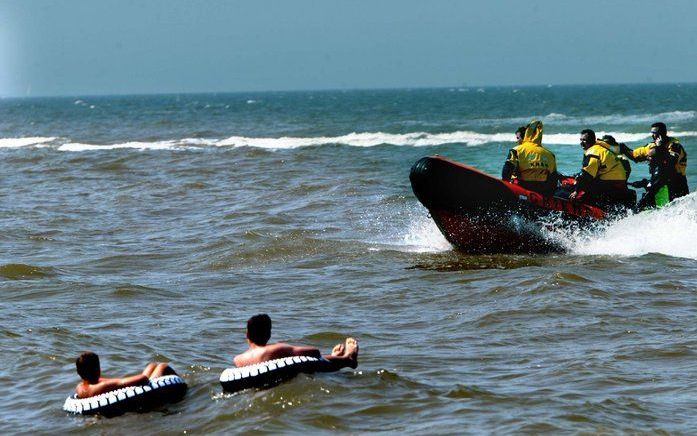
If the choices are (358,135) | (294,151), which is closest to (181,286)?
(294,151)

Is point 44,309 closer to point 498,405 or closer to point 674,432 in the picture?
point 498,405

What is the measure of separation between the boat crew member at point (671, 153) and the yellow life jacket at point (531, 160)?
0.97 metres

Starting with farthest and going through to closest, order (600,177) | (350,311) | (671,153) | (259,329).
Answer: (671,153) → (600,177) → (350,311) → (259,329)

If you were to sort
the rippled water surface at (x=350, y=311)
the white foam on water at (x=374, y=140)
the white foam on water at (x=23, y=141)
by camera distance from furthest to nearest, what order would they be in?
the white foam on water at (x=23, y=141), the white foam on water at (x=374, y=140), the rippled water surface at (x=350, y=311)

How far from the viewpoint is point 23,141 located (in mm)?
47062

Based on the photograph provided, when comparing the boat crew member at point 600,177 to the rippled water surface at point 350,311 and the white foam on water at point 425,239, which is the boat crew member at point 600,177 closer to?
the rippled water surface at point 350,311

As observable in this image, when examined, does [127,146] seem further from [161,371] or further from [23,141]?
[161,371]

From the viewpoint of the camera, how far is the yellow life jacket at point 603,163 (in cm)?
1317

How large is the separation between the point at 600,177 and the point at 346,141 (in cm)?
2803

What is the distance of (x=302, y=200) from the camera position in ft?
69.4

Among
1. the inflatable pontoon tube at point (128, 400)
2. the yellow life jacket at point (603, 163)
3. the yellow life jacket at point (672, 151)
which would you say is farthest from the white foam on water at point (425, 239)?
the inflatable pontoon tube at point (128, 400)

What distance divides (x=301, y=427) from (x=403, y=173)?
20.1m

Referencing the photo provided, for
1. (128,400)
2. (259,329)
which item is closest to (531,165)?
(259,329)

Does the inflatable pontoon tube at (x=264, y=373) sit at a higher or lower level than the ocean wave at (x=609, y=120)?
higher
